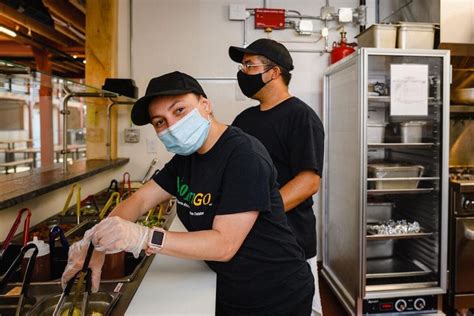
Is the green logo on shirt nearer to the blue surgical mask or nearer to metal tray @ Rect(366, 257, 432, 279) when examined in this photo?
the blue surgical mask

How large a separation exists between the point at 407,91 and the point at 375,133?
1.22 feet

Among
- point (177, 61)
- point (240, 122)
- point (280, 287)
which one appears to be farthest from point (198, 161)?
point (177, 61)

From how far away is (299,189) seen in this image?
5.93ft

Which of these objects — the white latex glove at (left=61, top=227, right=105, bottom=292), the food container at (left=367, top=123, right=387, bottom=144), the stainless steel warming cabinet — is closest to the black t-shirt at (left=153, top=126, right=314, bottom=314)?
the white latex glove at (left=61, top=227, right=105, bottom=292)

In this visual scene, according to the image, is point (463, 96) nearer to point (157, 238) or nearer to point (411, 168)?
point (411, 168)

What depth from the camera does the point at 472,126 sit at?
341cm

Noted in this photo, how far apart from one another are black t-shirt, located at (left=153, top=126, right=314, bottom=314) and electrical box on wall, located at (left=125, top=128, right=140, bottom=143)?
224 cm

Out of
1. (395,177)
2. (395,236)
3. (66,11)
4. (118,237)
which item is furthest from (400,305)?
(66,11)

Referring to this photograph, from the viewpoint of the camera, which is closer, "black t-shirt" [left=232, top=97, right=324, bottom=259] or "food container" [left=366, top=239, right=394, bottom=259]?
"black t-shirt" [left=232, top=97, right=324, bottom=259]

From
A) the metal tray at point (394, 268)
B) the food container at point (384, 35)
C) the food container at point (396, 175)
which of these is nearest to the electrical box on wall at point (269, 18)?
the food container at point (384, 35)

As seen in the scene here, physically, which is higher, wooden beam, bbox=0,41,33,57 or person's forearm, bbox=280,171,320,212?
wooden beam, bbox=0,41,33,57

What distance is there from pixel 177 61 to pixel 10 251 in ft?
7.73

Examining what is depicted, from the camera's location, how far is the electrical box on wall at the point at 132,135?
3422 mm

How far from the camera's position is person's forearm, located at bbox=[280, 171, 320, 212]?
1.79 m
